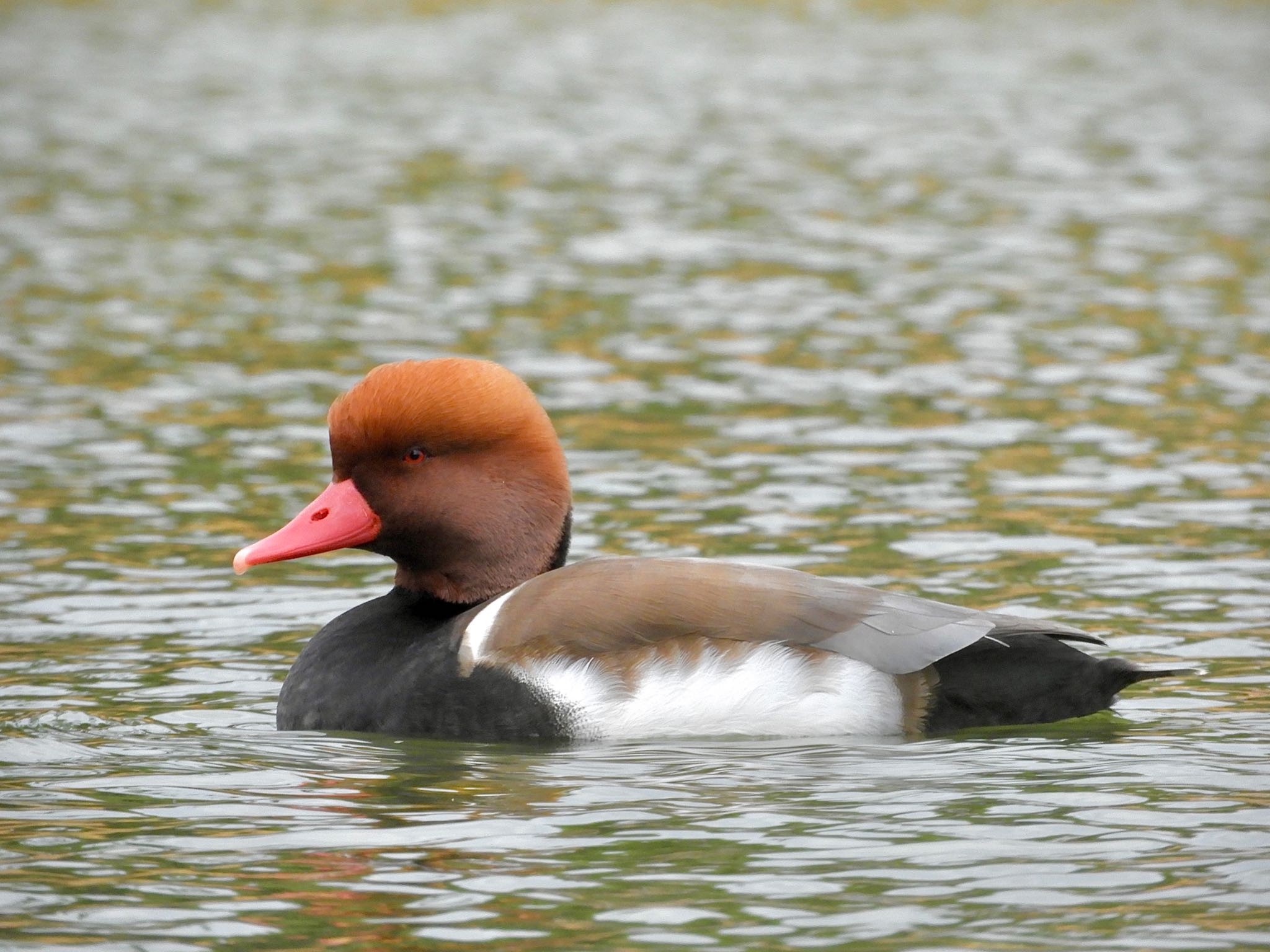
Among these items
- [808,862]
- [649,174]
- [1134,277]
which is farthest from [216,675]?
[649,174]

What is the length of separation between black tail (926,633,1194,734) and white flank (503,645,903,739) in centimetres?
17

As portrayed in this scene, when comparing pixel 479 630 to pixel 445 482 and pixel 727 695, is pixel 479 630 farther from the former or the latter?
pixel 727 695

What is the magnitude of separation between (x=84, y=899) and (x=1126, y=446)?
24.8 ft

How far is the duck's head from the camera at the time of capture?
727 cm

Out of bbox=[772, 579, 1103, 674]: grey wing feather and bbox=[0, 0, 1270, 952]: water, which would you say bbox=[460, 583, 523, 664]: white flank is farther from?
bbox=[772, 579, 1103, 674]: grey wing feather

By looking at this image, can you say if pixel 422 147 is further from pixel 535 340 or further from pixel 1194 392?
pixel 1194 392

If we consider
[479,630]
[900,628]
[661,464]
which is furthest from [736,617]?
[661,464]

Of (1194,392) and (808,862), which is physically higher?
A: (1194,392)

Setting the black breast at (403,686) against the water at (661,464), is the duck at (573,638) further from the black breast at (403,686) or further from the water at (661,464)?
the water at (661,464)

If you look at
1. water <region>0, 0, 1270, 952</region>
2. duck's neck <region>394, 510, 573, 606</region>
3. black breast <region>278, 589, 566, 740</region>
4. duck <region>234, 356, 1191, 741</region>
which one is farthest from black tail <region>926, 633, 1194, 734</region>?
duck's neck <region>394, 510, 573, 606</region>

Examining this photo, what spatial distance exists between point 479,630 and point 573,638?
366mm

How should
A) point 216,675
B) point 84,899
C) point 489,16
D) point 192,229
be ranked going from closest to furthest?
point 84,899, point 216,675, point 192,229, point 489,16

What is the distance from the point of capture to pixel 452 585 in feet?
24.5

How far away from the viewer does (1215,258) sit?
17.9 m
